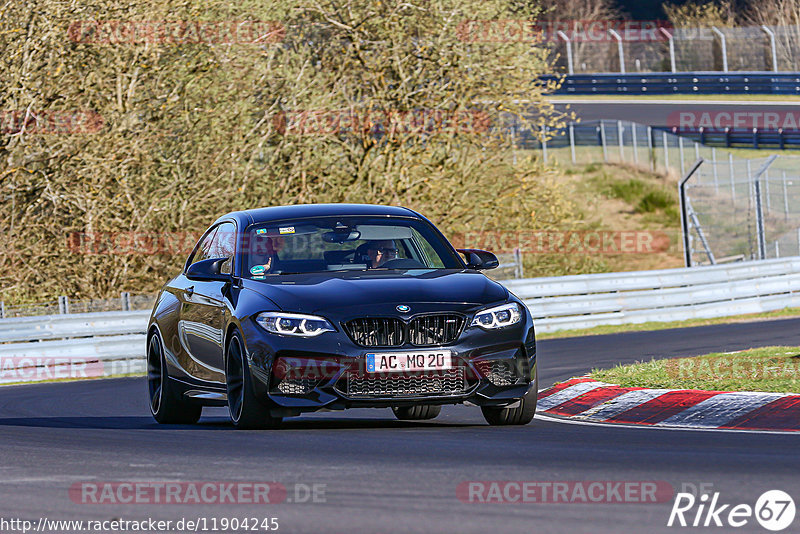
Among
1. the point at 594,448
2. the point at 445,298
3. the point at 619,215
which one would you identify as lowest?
the point at 619,215

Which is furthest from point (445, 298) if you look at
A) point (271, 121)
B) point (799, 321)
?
point (271, 121)

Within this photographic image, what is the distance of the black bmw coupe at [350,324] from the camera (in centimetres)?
905

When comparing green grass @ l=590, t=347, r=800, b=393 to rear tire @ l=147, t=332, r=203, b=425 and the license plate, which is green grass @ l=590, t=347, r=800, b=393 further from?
rear tire @ l=147, t=332, r=203, b=425

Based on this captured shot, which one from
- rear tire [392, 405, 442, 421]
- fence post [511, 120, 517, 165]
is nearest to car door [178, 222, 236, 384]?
rear tire [392, 405, 442, 421]

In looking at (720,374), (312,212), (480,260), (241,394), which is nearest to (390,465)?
(241,394)

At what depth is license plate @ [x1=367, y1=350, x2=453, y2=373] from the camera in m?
9.02

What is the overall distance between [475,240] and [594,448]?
70.1ft

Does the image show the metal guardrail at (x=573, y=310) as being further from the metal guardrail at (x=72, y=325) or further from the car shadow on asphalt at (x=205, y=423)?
the car shadow on asphalt at (x=205, y=423)

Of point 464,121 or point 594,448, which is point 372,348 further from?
point 464,121

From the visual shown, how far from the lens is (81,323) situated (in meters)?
20.1

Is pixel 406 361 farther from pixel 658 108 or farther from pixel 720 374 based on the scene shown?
pixel 658 108

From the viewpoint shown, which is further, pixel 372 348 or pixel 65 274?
pixel 65 274

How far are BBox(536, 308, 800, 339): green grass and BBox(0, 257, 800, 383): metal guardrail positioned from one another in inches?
5.5

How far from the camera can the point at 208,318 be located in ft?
34.1
